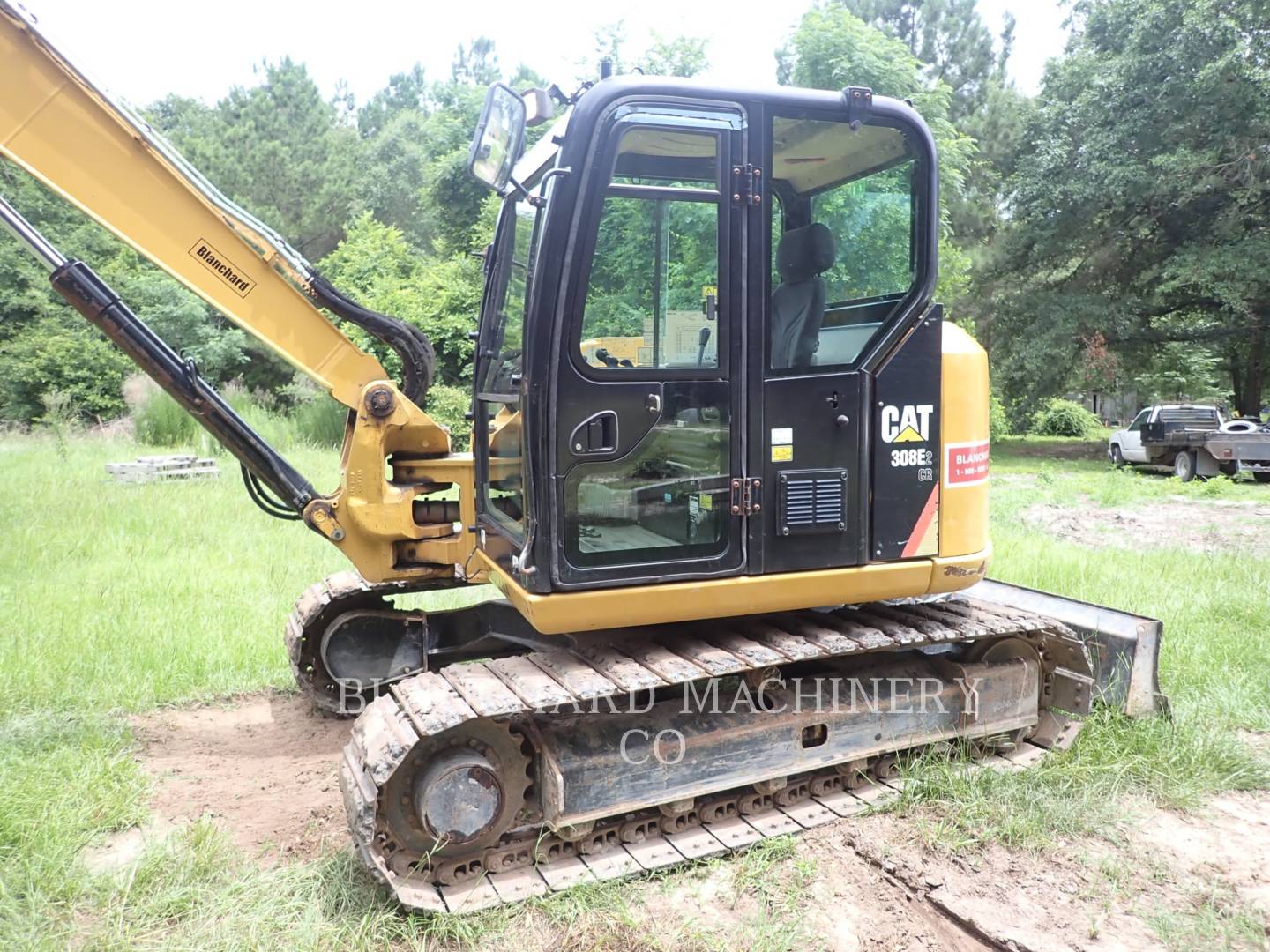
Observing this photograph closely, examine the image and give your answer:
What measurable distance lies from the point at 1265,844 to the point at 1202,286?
67.0 feet

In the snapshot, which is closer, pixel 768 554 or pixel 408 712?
pixel 408 712

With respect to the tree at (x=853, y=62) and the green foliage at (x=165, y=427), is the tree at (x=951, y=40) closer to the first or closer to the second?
the tree at (x=853, y=62)

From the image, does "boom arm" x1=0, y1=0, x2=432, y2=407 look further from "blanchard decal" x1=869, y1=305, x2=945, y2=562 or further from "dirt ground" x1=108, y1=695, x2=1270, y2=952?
"blanchard decal" x1=869, y1=305, x2=945, y2=562

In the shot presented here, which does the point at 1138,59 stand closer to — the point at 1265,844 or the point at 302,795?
the point at 1265,844

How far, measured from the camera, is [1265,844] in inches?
150

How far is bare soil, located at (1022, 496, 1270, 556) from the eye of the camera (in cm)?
980

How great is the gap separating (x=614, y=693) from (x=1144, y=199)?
22.4 m

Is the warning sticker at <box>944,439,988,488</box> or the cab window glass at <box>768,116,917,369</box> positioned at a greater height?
the cab window glass at <box>768,116,917,369</box>

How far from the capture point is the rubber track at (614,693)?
327cm

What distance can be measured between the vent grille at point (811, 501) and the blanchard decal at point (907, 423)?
275mm

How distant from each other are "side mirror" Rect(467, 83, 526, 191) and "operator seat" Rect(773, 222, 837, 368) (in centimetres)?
112

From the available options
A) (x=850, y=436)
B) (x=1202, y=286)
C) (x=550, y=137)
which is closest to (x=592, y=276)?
(x=550, y=137)

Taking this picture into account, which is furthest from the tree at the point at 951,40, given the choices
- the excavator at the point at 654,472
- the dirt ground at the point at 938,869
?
the dirt ground at the point at 938,869

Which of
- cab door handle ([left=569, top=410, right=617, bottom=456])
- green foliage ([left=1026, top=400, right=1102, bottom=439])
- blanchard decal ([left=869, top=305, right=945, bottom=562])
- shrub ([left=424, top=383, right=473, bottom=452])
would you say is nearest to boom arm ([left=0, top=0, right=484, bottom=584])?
cab door handle ([left=569, top=410, right=617, bottom=456])
